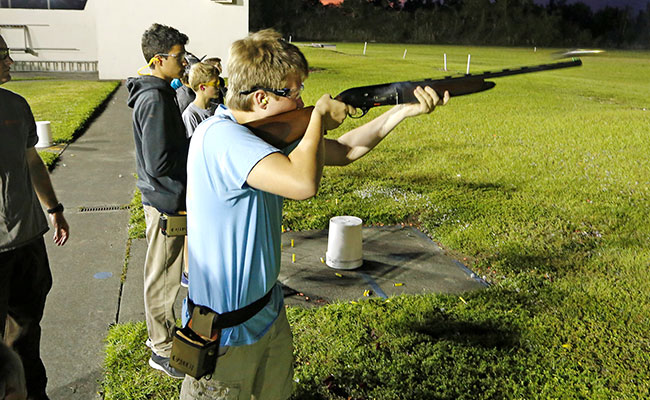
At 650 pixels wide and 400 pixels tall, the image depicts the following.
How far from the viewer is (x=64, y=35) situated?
1335 inches

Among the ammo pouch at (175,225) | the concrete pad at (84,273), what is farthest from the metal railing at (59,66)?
the ammo pouch at (175,225)

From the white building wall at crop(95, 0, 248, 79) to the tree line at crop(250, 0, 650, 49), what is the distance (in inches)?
102

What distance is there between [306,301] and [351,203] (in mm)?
3304

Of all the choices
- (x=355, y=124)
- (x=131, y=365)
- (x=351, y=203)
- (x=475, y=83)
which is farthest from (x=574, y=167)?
(x=131, y=365)

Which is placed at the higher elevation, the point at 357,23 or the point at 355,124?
the point at 357,23

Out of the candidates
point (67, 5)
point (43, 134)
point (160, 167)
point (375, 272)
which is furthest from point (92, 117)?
point (67, 5)

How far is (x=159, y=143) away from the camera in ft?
11.8

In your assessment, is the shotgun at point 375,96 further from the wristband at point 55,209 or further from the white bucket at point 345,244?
the white bucket at point 345,244

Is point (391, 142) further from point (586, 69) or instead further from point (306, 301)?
point (586, 69)

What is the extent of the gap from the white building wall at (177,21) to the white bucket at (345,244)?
23.9 metres

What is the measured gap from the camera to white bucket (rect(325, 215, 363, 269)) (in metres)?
5.78

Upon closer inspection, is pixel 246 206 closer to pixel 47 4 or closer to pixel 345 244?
pixel 345 244

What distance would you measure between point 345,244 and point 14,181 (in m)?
3.45

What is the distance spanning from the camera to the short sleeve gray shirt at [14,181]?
9.75 ft
